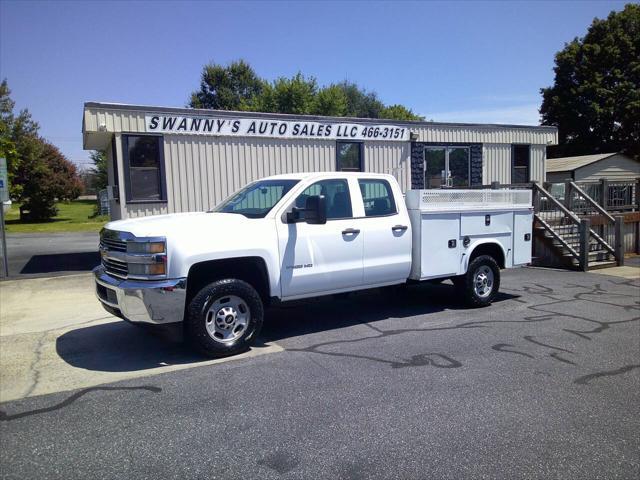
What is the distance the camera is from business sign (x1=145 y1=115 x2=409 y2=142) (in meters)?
12.7

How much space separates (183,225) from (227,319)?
1.16 m

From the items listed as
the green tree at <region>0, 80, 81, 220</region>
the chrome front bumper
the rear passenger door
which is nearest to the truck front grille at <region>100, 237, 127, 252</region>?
the chrome front bumper

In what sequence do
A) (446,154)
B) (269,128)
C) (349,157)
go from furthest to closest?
1. (446,154)
2. (349,157)
3. (269,128)

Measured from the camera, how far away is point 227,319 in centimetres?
591

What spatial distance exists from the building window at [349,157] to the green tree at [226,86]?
35.9 meters

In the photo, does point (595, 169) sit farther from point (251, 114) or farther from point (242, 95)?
point (242, 95)

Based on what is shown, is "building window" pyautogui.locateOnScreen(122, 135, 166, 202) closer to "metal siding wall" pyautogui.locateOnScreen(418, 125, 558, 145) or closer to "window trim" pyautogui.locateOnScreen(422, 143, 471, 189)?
"metal siding wall" pyautogui.locateOnScreen(418, 125, 558, 145)

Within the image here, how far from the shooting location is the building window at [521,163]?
18844 mm

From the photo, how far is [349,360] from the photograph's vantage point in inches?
228

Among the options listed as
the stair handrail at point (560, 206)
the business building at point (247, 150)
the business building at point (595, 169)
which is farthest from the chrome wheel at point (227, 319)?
the business building at point (595, 169)

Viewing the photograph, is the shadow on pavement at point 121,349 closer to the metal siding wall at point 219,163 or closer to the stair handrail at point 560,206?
the metal siding wall at point 219,163

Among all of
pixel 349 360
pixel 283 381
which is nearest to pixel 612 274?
pixel 349 360

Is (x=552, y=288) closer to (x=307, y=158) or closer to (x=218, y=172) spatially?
(x=307, y=158)

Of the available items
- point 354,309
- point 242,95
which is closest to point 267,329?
point 354,309
